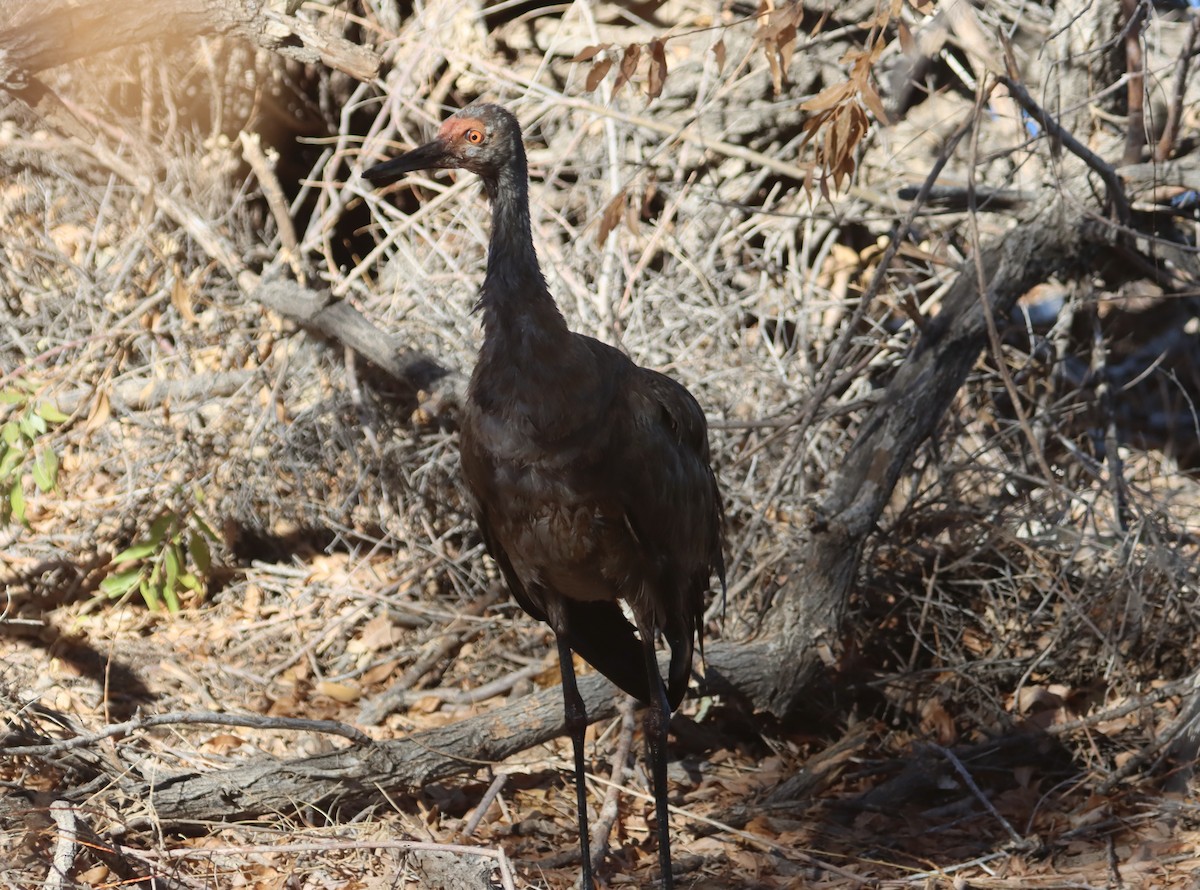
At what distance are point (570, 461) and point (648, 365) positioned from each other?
7.51 feet

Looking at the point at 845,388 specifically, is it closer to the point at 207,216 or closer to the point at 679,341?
the point at 679,341

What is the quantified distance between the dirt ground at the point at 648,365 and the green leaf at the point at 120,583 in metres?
0.02

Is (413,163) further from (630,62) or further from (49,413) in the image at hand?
(49,413)

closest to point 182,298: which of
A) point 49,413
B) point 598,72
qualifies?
point 49,413

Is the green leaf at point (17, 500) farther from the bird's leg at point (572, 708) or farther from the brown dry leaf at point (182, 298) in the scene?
the bird's leg at point (572, 708)

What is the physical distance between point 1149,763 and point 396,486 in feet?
11.9

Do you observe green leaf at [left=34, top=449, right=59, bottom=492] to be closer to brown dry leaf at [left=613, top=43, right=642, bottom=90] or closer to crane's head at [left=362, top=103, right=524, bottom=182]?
crane's head at [left=362, top=103, right=524, bottom=182]

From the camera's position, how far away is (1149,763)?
15.7 feet

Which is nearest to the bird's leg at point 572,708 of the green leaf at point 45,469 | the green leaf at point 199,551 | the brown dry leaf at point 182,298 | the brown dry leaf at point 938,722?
the brown dry leaf at point 938,722

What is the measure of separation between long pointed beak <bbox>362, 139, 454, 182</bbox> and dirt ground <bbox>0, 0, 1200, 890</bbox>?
774 millimetres

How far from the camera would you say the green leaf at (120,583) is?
19.4 feet

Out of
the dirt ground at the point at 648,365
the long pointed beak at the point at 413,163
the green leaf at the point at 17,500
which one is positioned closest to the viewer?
the long pointed beak at the point at 413,163

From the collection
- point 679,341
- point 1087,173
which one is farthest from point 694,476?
point 1087,173

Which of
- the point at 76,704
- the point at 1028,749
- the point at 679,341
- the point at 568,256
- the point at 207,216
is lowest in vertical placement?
the point at 1028,749
